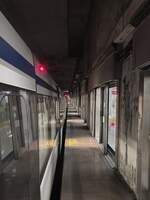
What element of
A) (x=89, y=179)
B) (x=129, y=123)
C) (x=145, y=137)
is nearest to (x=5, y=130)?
(x=145, y=137)

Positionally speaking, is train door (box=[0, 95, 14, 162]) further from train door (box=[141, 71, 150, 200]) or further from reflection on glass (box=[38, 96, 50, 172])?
train door (box=[141, 71, 150, 200])

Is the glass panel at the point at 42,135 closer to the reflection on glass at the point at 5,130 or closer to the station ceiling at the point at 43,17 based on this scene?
the station ceiling at the point at 43,17

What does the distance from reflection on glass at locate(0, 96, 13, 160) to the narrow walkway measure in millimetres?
2467

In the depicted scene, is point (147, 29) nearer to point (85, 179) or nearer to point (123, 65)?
point (123, 65)

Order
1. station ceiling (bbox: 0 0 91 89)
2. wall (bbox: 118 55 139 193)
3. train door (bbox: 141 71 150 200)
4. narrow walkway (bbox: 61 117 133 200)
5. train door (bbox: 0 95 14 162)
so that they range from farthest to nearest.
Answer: station ceiling (bbox: 0 0 91 89), narrow walkway (bbox: 61 117 133 200), wall (bbox: 118 55 139 193), train door (bbox: 141 71 150 200), train door (bbox: 0 95 14 162)

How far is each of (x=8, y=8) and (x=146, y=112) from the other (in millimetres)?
3144

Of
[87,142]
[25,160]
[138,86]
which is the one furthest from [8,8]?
[87,142]

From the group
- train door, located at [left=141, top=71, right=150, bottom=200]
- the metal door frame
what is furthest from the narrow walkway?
train door, located at [left=141, top=71, right=150, bottom=200]

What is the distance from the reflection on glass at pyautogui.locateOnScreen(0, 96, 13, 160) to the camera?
4.31 ft

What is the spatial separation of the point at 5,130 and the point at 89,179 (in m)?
3.36

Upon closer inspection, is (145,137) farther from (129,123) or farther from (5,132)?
(5,132)

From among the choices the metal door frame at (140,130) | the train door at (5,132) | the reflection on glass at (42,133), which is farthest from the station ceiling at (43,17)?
the train door at (5,132)

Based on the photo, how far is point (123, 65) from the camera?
439 cm

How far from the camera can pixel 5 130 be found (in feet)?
4.54
